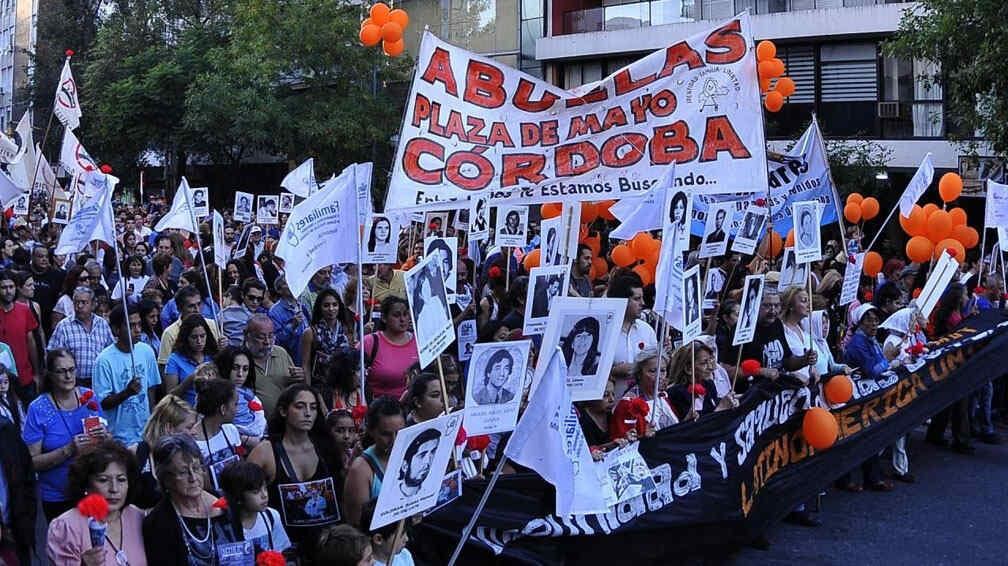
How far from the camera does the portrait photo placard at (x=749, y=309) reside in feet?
27.2

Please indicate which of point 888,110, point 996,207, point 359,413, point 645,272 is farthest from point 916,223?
point 888,110

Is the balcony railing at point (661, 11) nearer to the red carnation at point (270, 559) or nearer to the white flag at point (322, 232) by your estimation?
the white flag at point (322, 232)

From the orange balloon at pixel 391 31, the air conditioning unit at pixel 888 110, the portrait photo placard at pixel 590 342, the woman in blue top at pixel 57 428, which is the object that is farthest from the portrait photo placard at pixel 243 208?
the air conditioning unit at pixel 888 110

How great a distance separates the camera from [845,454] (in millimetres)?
9047

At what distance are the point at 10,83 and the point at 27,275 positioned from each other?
88.7 metres

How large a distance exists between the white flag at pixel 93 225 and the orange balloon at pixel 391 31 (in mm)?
6618

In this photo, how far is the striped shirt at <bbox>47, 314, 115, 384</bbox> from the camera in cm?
879

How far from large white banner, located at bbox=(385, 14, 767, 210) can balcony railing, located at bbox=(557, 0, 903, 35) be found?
2097cm

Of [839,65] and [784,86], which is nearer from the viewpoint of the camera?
[784,86]

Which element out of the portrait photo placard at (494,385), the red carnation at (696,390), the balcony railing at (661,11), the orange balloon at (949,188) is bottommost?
the red carnation at (696,390)

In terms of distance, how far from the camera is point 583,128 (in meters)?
8.19

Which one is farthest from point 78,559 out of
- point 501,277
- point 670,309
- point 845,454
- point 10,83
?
point 10,83

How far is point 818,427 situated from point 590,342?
9.54 feet

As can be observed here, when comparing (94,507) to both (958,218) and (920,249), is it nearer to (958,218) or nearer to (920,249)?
(920,249)
